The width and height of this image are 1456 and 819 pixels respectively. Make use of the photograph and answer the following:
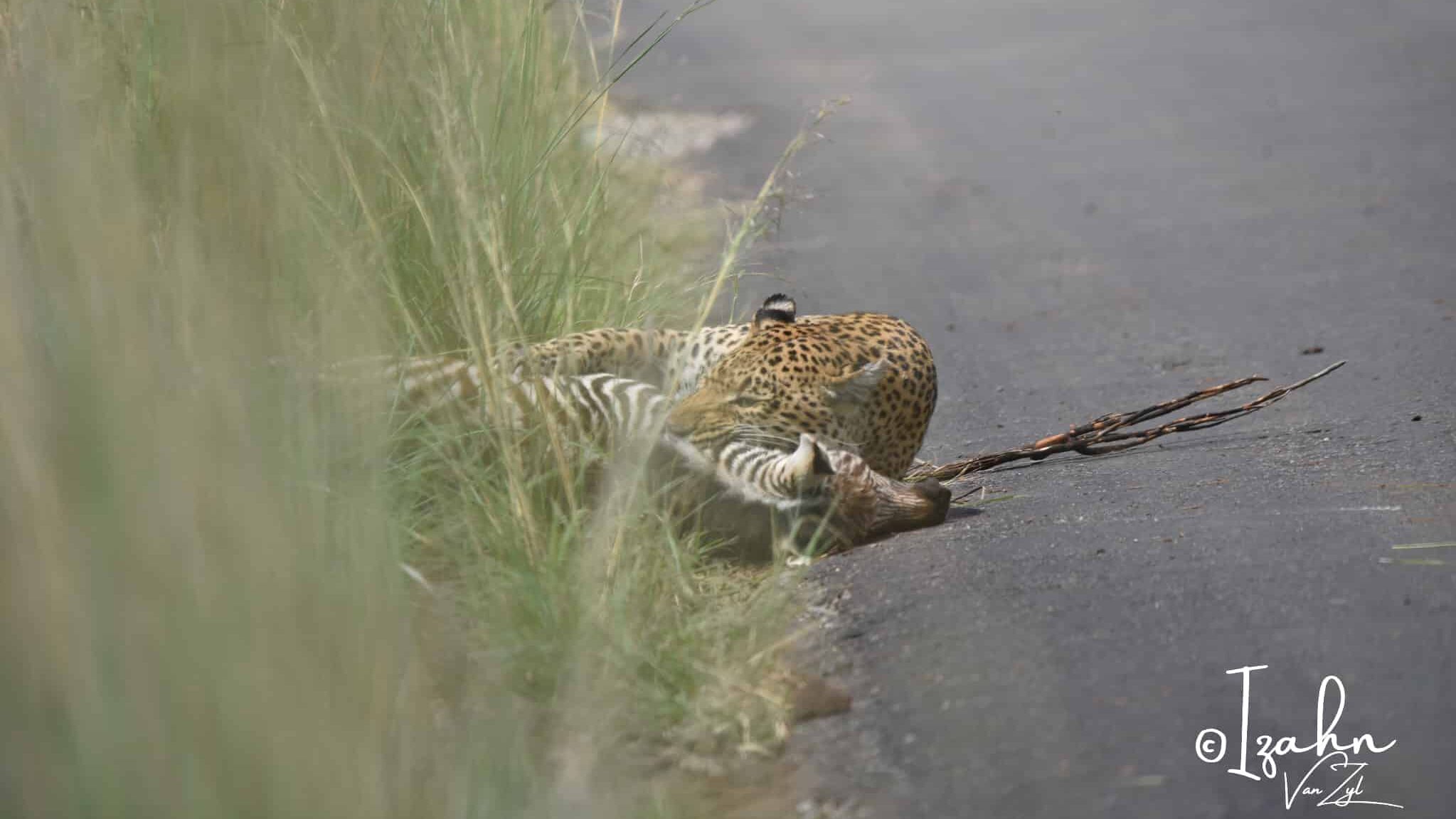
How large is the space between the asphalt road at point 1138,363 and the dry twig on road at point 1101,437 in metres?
0.06

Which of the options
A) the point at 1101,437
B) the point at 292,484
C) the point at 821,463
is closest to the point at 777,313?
the point at 1101,437

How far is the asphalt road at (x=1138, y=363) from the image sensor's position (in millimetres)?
2818

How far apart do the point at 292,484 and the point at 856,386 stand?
2080mm

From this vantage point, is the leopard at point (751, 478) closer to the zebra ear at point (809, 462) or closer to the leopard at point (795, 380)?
the zebra ear at point (809, 462)

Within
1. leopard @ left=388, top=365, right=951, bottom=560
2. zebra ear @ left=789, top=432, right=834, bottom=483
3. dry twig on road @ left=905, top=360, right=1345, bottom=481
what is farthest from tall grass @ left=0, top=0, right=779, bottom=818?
dry twig on road @ left=905, top=360, right=1345, bottom=481

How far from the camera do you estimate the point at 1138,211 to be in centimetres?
837

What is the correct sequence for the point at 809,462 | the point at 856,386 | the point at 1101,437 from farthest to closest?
the point at 1101,437 → the point at 856,386 → the point at 809,462

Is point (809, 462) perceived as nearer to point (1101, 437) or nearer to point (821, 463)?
point (821, 463)

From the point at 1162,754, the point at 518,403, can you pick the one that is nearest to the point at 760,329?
the point at 518,403

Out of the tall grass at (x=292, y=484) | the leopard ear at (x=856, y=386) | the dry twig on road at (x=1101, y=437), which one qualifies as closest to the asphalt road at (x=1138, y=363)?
the dry twig on road at (x=1101, y=437)

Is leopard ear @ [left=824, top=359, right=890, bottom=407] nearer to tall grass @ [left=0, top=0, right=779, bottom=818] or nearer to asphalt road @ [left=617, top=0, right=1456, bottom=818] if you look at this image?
asphalt road @ [left=617, top=0, right=1456, bottom=818]

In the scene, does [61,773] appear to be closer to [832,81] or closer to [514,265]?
[514,265]

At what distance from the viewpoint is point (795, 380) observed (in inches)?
182

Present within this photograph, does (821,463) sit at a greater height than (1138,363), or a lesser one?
greater
